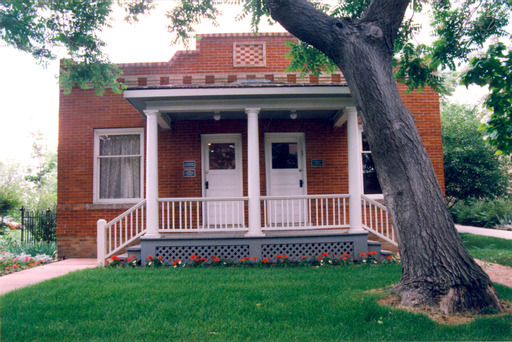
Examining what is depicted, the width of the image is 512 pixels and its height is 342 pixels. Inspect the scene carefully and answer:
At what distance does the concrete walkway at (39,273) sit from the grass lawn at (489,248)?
8.64 meters

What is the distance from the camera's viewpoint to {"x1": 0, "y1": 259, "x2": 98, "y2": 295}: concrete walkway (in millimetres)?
6457

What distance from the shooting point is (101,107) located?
32.7 ft

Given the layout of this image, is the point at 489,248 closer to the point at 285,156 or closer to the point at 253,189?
the point at 285,156

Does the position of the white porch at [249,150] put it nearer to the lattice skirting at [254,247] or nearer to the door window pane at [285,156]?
the lattice skirting at [254,247]

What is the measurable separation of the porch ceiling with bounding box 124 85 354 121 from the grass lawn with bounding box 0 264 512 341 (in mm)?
3519

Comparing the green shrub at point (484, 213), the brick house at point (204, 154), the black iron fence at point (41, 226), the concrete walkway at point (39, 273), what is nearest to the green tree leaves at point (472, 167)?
the green shrub at point (484, 213)

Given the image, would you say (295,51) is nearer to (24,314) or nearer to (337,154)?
(337,154)

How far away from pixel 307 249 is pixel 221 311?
377 cm

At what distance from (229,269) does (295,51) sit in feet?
14.8

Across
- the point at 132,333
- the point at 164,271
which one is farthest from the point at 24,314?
the point at 164,271

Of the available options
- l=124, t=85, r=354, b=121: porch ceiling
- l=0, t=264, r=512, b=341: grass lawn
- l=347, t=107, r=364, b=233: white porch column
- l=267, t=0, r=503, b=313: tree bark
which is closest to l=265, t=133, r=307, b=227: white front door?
l=124, t=85, r=354, b=121: porch ceiling

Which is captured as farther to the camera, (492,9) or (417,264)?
(492,9)

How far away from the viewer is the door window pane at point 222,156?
9.88 metres

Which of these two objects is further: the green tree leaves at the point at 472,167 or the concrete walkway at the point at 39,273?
the green tree leaves at the point at 472,167
